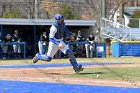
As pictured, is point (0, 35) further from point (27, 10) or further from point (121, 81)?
point (27, 10)

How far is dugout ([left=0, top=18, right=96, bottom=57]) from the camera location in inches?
1225

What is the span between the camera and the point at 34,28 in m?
32.3

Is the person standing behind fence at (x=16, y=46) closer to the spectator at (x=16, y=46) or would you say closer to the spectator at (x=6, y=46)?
the spectator at (x=16, y=46)

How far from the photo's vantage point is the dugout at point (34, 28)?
31.1m

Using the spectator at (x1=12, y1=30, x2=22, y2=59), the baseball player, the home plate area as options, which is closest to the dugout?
the spectator at (x1=12, y1=30, x2=22, y2=59)

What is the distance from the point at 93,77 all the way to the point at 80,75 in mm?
Answer: 883

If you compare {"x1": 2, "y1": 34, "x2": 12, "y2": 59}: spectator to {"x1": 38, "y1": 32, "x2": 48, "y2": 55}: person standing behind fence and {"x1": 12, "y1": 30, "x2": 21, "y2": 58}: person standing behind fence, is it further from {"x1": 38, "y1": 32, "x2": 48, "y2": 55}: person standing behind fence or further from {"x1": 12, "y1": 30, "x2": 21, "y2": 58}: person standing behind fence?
{"x1": 38, "y1": 32, "x2": 48, "y2": 55}: person standing behind fence

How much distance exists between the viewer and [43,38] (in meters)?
29.7

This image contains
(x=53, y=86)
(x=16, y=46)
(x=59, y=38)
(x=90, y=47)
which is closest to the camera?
(x=53, y=86)

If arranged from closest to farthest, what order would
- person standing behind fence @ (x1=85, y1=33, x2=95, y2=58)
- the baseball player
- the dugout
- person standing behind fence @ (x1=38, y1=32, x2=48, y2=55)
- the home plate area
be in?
the home plate area → the baseball player → person standing behind fence @ (x1=38, y1=32, x2=48, y2=55) → person standing behind fence @ (x1=85, y1=33, x2=95, y2=58) → the dugout

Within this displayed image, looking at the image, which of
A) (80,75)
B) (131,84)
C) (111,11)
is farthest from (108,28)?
(131,84)

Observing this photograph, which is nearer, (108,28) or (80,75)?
(80,75)

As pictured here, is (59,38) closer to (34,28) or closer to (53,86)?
(53,86)

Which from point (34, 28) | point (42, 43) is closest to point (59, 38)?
point (42, 43)
